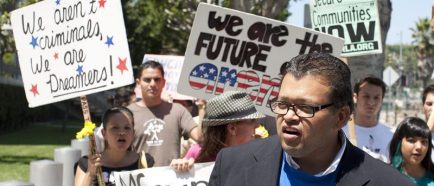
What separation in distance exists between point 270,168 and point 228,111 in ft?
5.18

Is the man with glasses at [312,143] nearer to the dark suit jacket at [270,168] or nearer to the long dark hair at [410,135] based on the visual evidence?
the dark suit jacket at [270,168]

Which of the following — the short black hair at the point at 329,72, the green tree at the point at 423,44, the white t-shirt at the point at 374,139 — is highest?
the green tree at the point at 423,44

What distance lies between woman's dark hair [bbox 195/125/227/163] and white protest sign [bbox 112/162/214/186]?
0.30 ft

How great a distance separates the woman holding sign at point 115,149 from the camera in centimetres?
529

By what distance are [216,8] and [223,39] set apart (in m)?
0.22

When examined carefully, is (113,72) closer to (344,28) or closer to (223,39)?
(223,39)

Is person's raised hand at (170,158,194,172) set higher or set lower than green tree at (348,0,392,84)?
lower

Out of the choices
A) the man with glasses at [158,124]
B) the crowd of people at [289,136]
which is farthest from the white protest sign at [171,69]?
the man with glasses at [158,124]

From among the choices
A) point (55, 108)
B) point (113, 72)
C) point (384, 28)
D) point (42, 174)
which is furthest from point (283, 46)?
point (55, 108)

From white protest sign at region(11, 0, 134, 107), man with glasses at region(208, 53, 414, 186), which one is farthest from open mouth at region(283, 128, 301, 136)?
white protest sign at region(11, 0, 134, 107)

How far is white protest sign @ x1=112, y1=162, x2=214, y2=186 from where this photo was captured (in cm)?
464

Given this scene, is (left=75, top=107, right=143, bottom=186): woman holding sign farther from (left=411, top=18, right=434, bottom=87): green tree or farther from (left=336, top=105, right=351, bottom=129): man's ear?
(left=411, top=18, right=434, bottom=87): green tree

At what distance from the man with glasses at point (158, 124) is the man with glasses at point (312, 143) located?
3.76 m

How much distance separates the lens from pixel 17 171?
15641 millimetres
